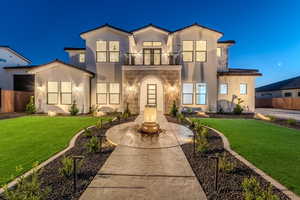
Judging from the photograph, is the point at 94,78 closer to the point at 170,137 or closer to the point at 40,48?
the point at 170,137

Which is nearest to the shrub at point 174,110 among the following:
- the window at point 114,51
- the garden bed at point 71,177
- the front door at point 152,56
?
the front door at point 152,56

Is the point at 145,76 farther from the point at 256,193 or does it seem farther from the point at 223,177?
the point at 256,193

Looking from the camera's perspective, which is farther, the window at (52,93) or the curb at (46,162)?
the window at (52,93)

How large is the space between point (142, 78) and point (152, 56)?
2.74m

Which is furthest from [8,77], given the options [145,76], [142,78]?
[145,76]

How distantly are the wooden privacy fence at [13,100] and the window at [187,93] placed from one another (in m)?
16.3

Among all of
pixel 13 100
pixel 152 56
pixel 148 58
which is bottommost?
pixel 13 100

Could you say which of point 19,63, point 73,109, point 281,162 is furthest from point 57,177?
point 19,63

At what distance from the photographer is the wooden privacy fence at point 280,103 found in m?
20.9

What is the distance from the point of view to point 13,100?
1441 cm

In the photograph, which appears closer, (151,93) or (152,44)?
(151,93)

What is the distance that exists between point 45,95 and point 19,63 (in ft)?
36.5

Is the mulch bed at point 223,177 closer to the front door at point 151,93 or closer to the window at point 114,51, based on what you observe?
the front door at point 151,93

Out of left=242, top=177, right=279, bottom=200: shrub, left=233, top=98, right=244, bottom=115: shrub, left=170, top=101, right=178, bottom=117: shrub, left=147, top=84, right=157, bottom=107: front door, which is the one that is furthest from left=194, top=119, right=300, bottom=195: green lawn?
left=147, top=84, right=157, bottom=107: front door
